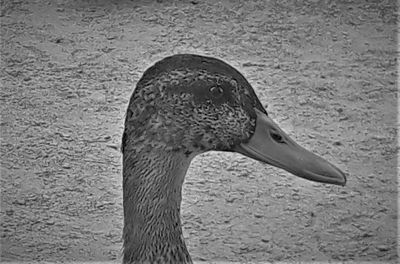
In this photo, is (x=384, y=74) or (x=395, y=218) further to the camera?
(x=384, y=74)

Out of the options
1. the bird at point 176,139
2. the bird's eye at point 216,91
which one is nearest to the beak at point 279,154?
the bird at point 176,139

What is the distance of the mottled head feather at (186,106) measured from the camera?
91.6 inches

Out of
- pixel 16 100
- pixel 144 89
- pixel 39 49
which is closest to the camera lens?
pixel 144 89

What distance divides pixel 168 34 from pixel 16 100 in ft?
4.06

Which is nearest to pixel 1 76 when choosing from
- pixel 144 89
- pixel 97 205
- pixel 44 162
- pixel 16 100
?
pixel 16 100

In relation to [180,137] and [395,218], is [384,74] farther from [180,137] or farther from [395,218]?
[180,137]

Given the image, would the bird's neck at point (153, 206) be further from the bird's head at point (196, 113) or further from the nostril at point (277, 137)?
the nostril at point (277, 137)

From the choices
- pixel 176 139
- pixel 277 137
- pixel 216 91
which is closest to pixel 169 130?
pixel 176 139

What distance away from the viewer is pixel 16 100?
15.9ft

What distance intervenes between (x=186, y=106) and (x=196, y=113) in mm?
36

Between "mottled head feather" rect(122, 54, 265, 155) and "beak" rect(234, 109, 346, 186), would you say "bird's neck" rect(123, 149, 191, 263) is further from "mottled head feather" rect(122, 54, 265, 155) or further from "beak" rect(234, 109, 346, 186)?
"beak" rect(234, 109, 346, 186)

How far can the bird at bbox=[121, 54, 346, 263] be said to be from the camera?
→ 233cm

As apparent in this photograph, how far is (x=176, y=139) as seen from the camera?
236 centimetres

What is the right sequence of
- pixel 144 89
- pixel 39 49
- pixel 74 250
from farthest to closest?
1. pixel 39 49
2. pixel 74 250
3. pixel 144 89
